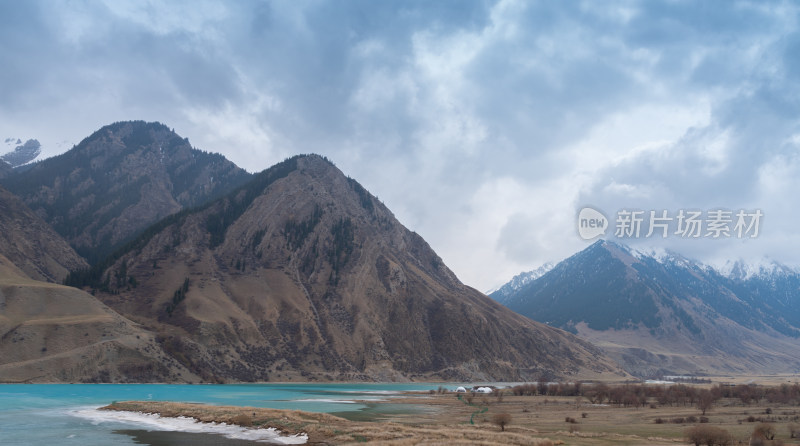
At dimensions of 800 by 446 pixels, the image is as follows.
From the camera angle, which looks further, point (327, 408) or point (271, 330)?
point (271, 330)

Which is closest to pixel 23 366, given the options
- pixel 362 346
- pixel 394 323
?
pixel 362 346

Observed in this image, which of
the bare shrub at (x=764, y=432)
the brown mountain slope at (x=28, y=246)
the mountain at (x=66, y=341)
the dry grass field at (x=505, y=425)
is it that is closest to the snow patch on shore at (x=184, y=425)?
the dry grass field at (x=505, y=425)

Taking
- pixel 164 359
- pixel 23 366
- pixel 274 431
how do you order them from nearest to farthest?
pixel 274 431 → pixel 23 366 → pixel 164 359

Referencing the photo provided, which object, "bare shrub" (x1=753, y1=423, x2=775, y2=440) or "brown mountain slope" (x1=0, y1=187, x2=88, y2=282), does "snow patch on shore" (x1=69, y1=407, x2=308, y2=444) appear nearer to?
"bare shrub" (x1=753, y1=423, x2=775, y2=440)

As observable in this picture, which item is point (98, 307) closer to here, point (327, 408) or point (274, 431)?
point (327, 408)

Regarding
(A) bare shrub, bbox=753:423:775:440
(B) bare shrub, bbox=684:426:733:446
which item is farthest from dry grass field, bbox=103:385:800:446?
(B) bare shrub, bbox=684:426:733:446

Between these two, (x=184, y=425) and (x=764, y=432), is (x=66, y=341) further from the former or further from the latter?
(x=764, y=432)

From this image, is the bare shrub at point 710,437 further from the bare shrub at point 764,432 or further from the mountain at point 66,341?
the mountain at point 66,341
